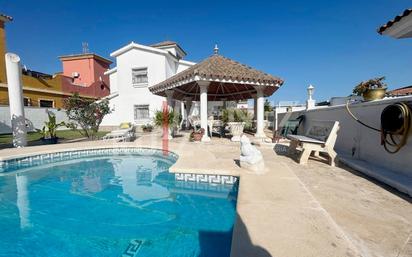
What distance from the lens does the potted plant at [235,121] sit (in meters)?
11.2

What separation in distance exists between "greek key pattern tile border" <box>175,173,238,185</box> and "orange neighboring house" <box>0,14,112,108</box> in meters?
12.8

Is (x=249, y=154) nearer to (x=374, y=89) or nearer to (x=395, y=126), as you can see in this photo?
(x=395, y=126)

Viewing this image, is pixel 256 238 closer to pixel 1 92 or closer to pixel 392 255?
pixel 392 255

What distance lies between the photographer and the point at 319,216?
3.00 m

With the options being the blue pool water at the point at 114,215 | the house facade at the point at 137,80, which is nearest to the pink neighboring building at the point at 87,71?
the house facade at the point at 137,80

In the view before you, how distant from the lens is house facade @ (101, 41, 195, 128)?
21.2 metres

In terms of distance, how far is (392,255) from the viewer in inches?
88.8

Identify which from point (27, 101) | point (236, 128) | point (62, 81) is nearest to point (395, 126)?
point (236, 128)

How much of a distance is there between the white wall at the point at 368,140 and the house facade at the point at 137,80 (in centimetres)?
1693

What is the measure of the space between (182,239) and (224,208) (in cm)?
128

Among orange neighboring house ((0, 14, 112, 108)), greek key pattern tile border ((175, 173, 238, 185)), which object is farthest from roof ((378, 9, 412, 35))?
orange neighboring house ((0, 14, 112, 108))

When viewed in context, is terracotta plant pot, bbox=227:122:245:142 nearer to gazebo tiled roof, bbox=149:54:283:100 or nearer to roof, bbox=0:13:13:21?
gazebo tiled roof, bbox=149:54:283:100

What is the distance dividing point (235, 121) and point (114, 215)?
857cm

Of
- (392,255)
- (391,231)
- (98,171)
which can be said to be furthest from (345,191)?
(98,171)
